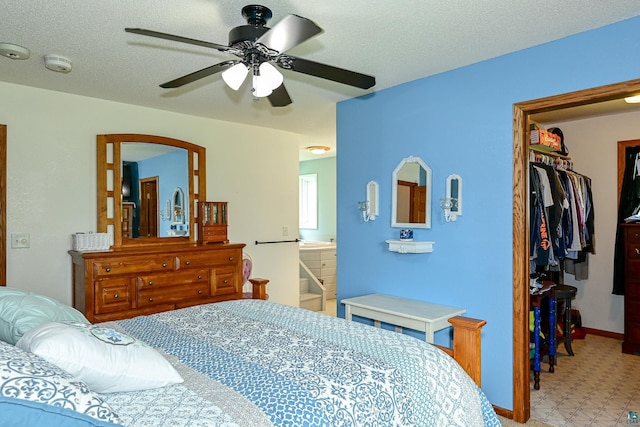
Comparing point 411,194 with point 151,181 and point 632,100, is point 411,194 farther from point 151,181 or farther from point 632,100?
point 151,181

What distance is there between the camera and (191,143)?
4.15 m

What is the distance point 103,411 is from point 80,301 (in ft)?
9.01

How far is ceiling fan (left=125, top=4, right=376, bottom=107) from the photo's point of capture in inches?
65.2

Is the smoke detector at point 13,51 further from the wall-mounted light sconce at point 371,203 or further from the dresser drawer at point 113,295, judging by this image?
the wall-mounted light sconce at point 371,203

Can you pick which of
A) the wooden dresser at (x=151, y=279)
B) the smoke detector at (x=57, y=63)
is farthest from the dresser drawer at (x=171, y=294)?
the smoke detector at (x=57, y=63)

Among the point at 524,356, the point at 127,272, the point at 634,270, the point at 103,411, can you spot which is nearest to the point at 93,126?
the point at 127,272

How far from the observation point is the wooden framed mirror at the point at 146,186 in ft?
11.9

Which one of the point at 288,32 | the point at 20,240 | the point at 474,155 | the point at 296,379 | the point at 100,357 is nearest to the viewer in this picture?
the point at 100,357

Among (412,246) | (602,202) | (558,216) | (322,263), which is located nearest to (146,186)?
(412,246)

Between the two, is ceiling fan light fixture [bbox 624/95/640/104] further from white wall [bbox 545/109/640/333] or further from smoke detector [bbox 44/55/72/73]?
smoke detector [bbox 44/55/72/73]

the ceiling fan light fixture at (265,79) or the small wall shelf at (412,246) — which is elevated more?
the ceiling fan light fixture at (265,79)

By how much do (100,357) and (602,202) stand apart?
4.89m

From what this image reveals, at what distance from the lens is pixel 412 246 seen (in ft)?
10.2

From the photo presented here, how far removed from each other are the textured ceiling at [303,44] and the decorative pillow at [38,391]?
66.6 inches
